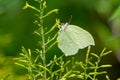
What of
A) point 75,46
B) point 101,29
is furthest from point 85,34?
point 101,29

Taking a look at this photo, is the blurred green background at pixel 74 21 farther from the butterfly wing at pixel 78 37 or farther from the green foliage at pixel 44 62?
the green foliage at pixel 44 62

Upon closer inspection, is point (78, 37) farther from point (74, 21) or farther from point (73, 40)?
point (74, 21)

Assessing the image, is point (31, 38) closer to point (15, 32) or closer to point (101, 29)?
point (15, 32)

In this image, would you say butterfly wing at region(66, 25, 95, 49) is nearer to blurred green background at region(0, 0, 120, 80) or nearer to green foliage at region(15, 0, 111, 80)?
green foliage at region(15, 0, 111, 80)

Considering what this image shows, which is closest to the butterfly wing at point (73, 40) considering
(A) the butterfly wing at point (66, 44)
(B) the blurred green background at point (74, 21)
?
(A) the butterfly wing at point (66, 44)

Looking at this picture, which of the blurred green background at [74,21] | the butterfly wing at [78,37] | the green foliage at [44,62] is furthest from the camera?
the blurred green background at [74,21]

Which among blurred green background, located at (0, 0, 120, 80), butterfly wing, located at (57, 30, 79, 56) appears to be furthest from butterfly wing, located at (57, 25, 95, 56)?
blurred green background, located at (0, 0, 120, 80)

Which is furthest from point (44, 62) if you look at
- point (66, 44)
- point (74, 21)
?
point (74, 21)

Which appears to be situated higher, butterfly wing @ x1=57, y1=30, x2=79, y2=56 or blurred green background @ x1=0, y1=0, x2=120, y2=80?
butterfly wing @ x1=57, y1=30, x2=79, y2=56
